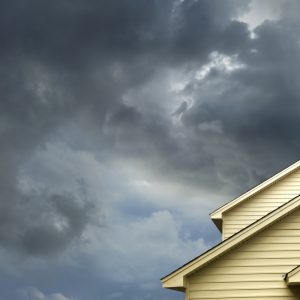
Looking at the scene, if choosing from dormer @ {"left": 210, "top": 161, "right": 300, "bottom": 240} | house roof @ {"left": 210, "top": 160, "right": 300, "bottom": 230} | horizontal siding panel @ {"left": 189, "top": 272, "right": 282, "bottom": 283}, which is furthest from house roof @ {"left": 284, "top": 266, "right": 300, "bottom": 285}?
house roof @ {"left": 210, "top": 160, "right": 300, "bottom": 230}

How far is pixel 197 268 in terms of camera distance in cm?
1247

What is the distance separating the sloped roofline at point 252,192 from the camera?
2164 centimetres

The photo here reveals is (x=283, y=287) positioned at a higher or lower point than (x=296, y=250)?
lower

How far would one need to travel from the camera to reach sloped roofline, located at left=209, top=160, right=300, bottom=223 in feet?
71.0

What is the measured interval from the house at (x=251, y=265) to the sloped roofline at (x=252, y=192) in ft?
28.1

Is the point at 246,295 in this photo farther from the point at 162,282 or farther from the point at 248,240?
the point at 162,282

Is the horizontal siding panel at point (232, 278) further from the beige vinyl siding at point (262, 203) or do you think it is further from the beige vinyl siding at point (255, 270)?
the beige vinyl siding at point (262, 203)

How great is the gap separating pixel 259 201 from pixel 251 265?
9.98m

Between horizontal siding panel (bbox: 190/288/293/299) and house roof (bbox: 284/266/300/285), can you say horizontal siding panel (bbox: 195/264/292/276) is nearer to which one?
horizontal siding panel (bbox: 190/288/293/299)

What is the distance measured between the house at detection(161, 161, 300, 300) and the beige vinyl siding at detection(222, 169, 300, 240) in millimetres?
8805

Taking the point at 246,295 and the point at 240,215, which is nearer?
the point at 246,295

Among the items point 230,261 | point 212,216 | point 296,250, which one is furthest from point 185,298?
point 212,216

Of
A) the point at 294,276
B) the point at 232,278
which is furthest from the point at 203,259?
the point at 294,276

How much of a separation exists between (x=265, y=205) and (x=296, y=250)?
9470 millimetres
